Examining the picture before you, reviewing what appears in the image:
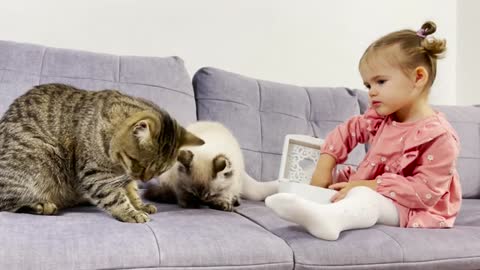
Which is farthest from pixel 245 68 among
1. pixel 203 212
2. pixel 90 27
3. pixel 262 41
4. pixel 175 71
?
pixel 203 212

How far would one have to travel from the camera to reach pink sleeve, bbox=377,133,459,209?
1.63 metres

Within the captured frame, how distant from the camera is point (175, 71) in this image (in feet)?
7.29

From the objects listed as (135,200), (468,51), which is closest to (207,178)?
(135,200)

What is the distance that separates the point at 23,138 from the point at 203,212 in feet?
2.07

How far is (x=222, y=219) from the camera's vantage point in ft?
5.03

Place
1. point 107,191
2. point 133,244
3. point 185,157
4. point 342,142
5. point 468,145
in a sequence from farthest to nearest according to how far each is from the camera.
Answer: point 468,145 → point 342,142 → point 185,157 → point 107,191 → point 133,244

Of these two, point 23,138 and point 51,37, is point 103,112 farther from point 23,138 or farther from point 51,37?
point 51,37

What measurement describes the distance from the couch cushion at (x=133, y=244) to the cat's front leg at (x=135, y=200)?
169 millimetres

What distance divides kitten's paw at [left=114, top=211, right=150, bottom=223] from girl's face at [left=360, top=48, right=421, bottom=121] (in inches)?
36.6

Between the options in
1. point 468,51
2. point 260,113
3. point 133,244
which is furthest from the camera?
point 468,51

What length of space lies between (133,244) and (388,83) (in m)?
1.07

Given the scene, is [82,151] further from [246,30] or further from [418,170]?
[246,30]

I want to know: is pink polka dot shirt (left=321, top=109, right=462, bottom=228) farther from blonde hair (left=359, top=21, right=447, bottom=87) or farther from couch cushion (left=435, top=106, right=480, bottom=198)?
couch cushion (left=435, top=106, right=480, bottom=198)

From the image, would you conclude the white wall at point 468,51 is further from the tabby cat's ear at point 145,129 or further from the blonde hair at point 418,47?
the tabby cat's ear at point 145,129
